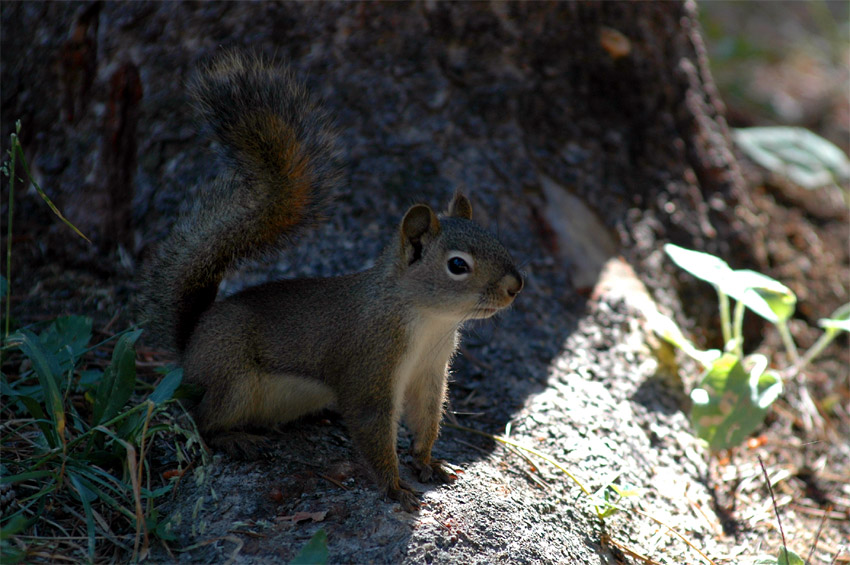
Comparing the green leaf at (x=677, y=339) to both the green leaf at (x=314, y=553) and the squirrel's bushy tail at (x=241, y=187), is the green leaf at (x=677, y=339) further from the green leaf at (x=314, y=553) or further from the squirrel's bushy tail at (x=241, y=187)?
the green leaf at (x=314, y=553)

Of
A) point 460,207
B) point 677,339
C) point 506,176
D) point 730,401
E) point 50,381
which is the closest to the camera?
point 50,381

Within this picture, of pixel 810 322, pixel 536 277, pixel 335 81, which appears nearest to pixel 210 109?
pixel 335 81

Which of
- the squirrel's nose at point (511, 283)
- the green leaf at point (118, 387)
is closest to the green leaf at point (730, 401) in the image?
the squirrel's nose at point (511, 283)

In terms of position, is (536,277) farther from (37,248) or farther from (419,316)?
(37,248)

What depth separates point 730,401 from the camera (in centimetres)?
265

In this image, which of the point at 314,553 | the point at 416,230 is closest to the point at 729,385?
the point at 416,230

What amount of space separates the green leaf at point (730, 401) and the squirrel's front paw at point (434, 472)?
0.94 meters

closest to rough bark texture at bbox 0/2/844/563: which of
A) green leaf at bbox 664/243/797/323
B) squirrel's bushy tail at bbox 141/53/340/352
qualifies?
green leaf at bbox 664/243/797/323

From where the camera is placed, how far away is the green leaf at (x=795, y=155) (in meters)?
4.15

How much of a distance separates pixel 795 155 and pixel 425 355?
2.99 m

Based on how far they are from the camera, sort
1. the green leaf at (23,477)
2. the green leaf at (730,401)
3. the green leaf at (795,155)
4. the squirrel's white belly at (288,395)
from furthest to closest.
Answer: the green leaf at (795,155) → the green leaf at (730,401) → the squirrel's white belly at (288,395) → the green leaf at (23,477)

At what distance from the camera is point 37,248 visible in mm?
3023

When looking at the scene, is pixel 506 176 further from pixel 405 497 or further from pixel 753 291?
pixel 405 497

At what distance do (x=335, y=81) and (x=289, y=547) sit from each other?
2006 mm
